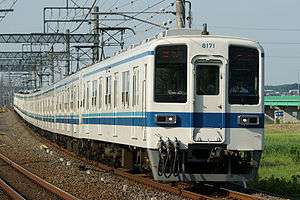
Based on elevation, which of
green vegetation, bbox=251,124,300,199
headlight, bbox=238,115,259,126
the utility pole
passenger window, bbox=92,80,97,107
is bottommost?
green vegetation, bbox=251,124,300,199

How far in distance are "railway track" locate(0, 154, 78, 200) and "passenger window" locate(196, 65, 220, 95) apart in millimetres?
3268

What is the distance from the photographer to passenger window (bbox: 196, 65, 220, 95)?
1258 centimetres

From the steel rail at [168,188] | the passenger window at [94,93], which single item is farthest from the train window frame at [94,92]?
the steel rail at [168,188]

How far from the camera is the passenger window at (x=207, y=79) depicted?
1258 cm

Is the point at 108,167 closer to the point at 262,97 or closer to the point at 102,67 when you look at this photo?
the point at 102,67

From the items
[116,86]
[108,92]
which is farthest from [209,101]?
[108,92]

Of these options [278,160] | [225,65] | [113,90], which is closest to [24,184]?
→ [113,90]

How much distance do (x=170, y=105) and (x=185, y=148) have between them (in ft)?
2.93

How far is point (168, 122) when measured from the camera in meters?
12.4

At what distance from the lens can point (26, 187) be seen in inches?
586

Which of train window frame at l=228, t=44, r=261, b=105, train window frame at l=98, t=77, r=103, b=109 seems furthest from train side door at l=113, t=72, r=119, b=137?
train window frame at l=228, t=44, r=261, b=105

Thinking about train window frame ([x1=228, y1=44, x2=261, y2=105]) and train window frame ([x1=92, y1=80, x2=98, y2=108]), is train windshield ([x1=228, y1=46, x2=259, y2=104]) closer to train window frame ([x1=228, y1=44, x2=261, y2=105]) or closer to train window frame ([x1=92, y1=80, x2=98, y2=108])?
train window frame ([x1=228, y1=44, x2=261, y2=105])

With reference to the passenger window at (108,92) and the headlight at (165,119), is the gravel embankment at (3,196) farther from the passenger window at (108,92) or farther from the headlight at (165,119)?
the passenger window at (108,92)

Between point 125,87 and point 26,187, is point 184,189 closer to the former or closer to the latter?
point 125,87
